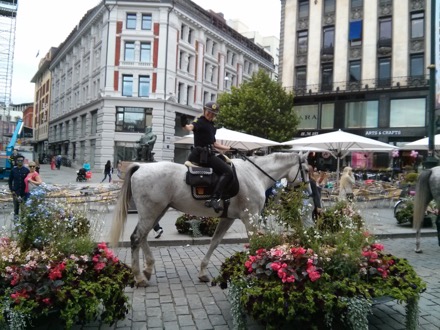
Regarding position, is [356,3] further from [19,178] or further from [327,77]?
[19,178]

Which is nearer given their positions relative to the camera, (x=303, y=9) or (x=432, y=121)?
(x=432, y=121)

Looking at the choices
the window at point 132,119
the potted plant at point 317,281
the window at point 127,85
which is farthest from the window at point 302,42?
the potted plant at point 317,281

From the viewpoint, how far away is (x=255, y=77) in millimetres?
34344

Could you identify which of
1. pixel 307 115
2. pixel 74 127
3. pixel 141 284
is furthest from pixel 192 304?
pixel 74 127

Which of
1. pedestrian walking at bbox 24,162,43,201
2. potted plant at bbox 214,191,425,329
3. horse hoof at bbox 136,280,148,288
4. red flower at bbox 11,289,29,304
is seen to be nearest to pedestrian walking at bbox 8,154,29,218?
pedestrian walking at bbox 24,162,43,201

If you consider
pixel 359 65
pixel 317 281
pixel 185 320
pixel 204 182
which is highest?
pixel 359 65

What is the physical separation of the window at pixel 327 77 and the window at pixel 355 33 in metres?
2.88

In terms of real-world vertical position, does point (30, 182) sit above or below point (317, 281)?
above

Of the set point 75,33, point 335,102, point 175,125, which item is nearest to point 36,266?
point 335,102

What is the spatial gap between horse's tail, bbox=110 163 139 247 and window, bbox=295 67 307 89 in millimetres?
33780

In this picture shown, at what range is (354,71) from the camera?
114 ft

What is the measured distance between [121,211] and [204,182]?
134cm

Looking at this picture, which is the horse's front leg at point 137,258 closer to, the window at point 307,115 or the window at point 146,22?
the window at point 307,115

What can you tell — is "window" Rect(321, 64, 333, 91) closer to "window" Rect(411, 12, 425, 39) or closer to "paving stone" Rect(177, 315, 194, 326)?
"window" Rect(411, 12, 425, 39)
